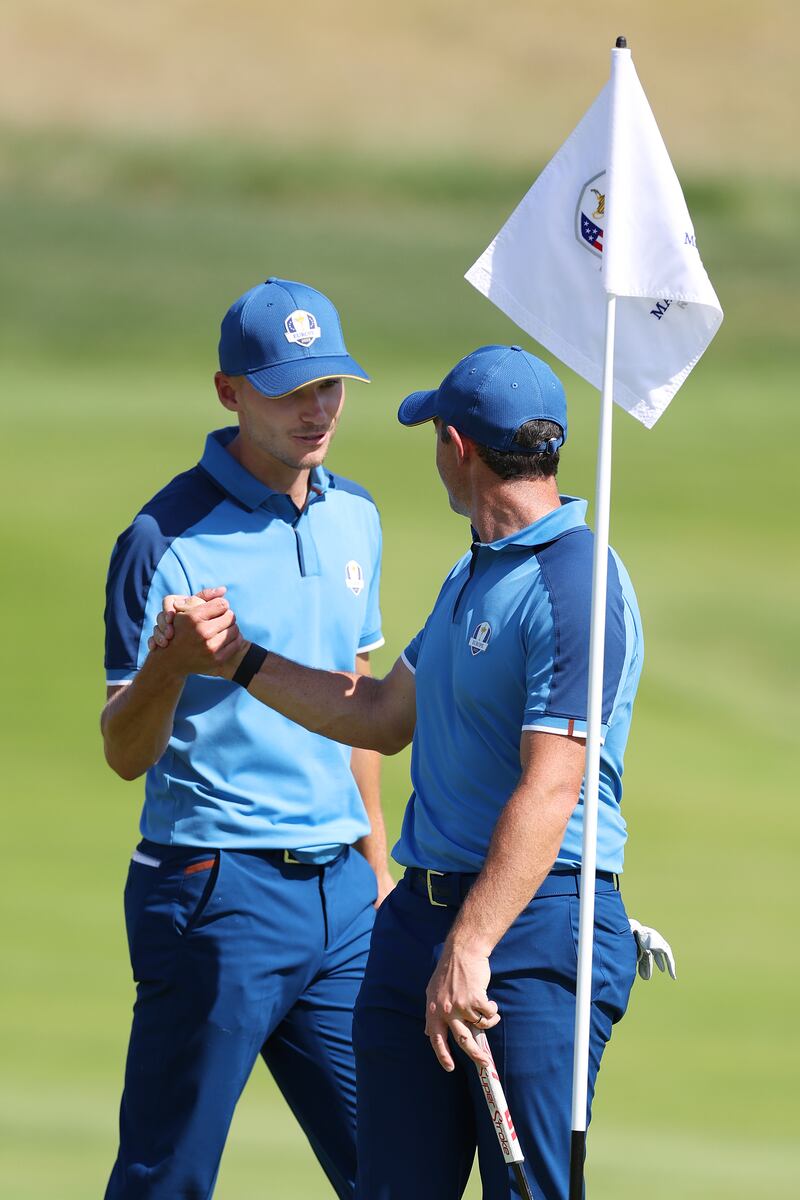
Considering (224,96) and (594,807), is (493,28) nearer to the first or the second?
(224,96)

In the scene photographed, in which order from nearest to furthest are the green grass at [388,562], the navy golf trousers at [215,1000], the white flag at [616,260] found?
1. the white flag at [616,260]
2. the navy golf trousers at [215,1000]
3. the green grass at [388,562]

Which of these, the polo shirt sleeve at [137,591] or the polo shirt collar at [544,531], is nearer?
Result: the polo shirt collar at [544,531]

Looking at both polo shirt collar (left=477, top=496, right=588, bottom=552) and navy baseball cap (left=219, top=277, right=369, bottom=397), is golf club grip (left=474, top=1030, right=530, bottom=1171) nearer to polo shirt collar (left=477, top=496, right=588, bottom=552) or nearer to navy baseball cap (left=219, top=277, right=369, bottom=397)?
Answer: polo shirt collar (left=477, top=496, right=588, bottom=552)

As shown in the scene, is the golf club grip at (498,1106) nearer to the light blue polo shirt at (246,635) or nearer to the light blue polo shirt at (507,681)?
the light blue polo shirt at (507,681)

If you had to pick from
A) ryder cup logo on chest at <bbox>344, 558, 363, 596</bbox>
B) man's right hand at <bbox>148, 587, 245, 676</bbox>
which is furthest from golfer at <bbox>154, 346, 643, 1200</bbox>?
Result: ryder cup logo on chest at <bbox>344, 558, 363, 596</bbox>

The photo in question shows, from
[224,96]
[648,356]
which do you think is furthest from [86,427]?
[648,356]

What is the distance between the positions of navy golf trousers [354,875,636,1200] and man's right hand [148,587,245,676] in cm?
62

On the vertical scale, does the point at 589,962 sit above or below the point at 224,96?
below

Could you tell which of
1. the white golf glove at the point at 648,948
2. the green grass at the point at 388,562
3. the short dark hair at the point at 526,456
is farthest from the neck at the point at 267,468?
the green grass at the point at 388,562

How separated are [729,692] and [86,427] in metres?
5.91

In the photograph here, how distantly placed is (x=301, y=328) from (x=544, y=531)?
0.96 meters

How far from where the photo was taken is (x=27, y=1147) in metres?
5.62

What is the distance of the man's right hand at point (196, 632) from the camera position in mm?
3859

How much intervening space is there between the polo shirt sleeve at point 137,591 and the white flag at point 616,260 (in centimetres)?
87
